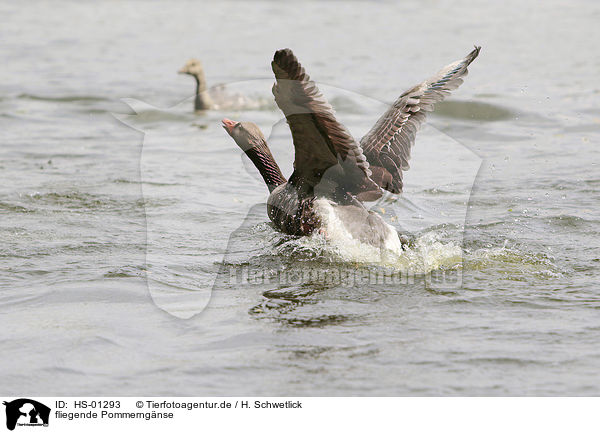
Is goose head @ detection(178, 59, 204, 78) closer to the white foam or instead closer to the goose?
the goose

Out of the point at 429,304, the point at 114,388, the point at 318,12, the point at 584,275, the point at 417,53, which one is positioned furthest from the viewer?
the point at 318,12

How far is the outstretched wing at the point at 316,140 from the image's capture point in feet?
16.6

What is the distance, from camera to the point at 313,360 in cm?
462

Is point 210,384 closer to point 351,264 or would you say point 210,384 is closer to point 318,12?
point 351,264

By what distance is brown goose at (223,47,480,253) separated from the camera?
207 inches

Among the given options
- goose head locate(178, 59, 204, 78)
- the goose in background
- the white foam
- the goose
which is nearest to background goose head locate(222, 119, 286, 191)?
the white foam

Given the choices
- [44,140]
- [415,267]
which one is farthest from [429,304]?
[44,140]

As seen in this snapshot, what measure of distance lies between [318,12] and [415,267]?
56.1 ft

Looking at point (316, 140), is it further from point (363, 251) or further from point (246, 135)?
point (246, 135)

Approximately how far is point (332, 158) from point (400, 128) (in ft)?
4.40
